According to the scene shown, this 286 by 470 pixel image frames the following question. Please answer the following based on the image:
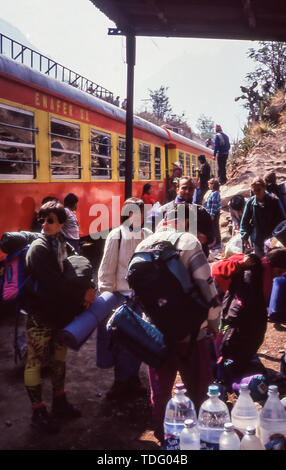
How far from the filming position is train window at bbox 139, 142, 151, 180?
40.0 feet

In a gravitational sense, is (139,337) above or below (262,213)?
below

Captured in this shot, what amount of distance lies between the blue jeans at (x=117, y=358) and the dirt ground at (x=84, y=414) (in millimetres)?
274

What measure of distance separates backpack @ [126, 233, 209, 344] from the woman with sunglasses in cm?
88

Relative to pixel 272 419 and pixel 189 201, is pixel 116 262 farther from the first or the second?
pixel 272 419

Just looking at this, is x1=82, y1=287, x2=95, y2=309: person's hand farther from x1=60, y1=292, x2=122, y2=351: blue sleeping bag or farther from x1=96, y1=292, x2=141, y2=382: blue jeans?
x1=96, y1=292, x2=141, y2=382: blue jeans

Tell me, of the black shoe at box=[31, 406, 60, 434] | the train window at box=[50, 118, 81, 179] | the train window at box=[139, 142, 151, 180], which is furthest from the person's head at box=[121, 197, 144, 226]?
the train window at box=[139, 142, 151, 180]

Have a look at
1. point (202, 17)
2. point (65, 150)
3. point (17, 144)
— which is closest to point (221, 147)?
point (65, 150)

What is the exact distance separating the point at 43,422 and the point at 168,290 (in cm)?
163

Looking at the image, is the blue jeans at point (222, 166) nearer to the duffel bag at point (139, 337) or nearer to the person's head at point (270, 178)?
the person's head at point (270, 178)

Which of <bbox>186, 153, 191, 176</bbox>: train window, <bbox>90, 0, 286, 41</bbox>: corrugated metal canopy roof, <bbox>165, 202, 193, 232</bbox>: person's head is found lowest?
<bbox>165, 202, 193, 232</bbox>: person's head

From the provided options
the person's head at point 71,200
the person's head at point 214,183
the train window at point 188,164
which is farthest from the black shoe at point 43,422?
the train window at point 188,164

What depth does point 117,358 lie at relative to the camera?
4.07m

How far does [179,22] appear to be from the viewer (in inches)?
238

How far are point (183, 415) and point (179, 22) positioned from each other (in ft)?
16.7
